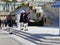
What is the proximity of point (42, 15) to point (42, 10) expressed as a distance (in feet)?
8.45

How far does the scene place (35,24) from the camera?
40.8 m

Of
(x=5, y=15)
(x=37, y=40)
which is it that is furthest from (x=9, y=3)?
(x=37, y=40)

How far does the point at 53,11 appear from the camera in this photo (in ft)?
154

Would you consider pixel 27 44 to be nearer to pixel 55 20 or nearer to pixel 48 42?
pixel 48 42

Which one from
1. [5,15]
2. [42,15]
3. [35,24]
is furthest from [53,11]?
[5,15]

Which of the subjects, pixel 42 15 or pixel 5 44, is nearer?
pixel 5 44

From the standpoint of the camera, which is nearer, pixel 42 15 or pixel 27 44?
pixel 27 44

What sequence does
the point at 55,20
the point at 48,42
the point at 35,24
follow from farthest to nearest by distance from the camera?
the point at 55,20 < the point at 35,24 < the point at 48,42

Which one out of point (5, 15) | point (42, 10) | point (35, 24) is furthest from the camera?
point (5, 15)

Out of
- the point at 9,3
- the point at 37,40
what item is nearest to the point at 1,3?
the point at 9,3

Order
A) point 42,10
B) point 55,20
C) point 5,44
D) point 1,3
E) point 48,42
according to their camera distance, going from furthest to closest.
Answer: point 1,3
point 42,10
point 55,20
point 5,44
point 48,42

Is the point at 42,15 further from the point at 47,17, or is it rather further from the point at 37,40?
the point at 37,40

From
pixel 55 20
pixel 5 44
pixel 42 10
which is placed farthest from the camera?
pixel 42 10

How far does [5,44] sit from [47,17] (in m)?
27.8
